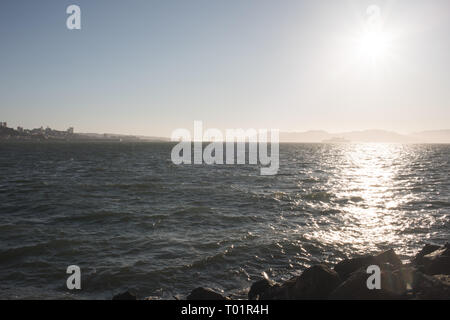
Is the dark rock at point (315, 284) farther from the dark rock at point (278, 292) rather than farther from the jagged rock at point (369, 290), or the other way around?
the jagged rock at point (369, 290)

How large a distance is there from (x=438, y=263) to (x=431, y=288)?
313cm

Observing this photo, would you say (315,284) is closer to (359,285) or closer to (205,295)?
(359,285)

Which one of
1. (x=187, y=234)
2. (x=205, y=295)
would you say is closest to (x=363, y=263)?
(x=205, y=295)

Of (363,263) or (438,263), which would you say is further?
(363,263)

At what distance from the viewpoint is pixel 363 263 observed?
1069cm

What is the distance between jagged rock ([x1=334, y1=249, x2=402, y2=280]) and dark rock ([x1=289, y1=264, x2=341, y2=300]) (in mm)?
1531

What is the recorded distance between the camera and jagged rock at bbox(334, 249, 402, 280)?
35.0 feet

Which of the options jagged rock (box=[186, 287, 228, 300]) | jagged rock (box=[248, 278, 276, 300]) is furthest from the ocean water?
jagged rock (box=[186, 287, 228, 300])

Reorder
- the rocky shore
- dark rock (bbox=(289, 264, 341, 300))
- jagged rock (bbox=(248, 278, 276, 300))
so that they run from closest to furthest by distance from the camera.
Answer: the rocky shore
dark rock (bbox=(289, 264, 341, 300))
jagged rock (bbox=(248, 278, 276, 300))

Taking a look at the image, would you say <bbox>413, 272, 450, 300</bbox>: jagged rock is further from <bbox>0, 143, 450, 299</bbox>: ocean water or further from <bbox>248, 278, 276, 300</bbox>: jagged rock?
<bbox>0, 143, 450, 299</bbox>: ocean water

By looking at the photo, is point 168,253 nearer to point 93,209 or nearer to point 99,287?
point 99,287

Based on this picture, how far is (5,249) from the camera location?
46.8 ft

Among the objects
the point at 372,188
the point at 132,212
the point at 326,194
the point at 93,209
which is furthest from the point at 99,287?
the point at 372,188

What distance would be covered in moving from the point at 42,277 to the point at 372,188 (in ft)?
115
